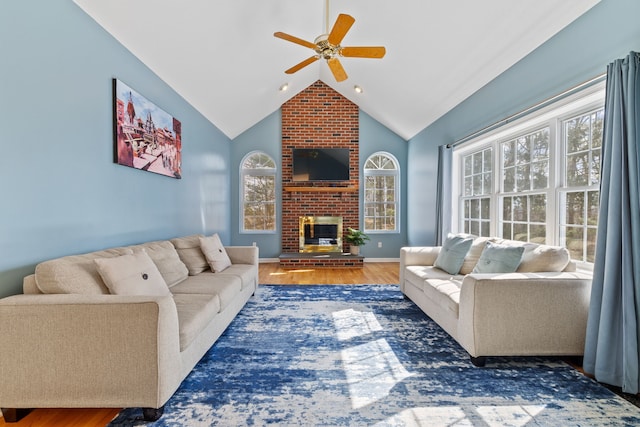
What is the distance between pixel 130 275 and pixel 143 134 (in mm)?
1631

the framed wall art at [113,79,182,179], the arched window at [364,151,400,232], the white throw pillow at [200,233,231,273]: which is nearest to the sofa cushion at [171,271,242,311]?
the white throw pillow at [200,233,231,273]

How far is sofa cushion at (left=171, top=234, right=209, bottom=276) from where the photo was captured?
10.7ft

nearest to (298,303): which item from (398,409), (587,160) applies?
(398,409)

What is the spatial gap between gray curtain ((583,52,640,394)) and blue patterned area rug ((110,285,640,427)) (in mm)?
221

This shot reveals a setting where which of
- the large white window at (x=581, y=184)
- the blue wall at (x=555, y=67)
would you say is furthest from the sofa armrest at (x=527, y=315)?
the blue wall at (x=555, y=67)

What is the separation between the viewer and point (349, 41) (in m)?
4.10

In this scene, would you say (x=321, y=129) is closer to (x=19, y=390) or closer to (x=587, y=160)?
(x=587, y=160)

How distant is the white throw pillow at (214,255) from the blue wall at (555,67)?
10.6 feet

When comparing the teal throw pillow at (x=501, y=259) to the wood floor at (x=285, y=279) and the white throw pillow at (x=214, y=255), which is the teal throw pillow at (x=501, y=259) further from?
the white throw pillow at (x=214, y=255)

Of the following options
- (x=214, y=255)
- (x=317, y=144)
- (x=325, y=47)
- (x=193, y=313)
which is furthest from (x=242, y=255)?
(x=317, y=144)

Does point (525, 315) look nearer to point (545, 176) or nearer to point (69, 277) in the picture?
point (545, 176)

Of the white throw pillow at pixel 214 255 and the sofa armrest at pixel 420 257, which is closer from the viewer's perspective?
the white throw pillow at pixel 214 255

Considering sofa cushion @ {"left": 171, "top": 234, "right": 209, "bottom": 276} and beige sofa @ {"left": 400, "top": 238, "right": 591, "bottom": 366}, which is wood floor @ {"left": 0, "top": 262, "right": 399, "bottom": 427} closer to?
sofa cushion @ {"left": 171, "top": 234, "right": 209, "bottom": 276}

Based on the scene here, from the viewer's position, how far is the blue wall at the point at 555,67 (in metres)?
2.05
